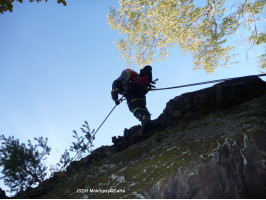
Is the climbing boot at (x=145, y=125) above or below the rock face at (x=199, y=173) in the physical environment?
above

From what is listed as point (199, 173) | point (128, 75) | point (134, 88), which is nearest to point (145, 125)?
point (134, 88)

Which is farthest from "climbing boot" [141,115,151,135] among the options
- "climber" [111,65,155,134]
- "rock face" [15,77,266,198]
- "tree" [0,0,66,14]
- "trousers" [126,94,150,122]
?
"tree" [0,0,66,14]

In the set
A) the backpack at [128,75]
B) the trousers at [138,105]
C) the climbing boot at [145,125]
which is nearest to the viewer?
the climbing boot at [145,125]

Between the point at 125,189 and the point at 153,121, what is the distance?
13.2ft

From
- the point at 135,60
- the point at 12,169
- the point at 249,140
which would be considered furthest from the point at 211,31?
the point at 12,169

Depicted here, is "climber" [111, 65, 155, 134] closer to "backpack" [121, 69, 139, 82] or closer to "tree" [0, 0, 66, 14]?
"backpack" [121, 69, 139, 82]

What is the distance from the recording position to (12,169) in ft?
19.3

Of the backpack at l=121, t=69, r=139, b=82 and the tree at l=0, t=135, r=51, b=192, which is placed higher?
the backpack at l=121, t=69, r=139, b=82

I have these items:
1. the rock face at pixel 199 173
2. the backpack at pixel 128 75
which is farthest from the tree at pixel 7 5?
the backpack at pixel 128 75

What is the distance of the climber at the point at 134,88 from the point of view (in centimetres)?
703

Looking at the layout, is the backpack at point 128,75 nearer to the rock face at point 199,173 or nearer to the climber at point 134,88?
the climber at point 134,88

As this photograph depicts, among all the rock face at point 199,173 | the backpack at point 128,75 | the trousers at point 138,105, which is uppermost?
the backpack at point 128,75

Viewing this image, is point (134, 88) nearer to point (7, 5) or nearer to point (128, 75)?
point (128, 75)

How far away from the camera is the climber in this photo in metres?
7.03
